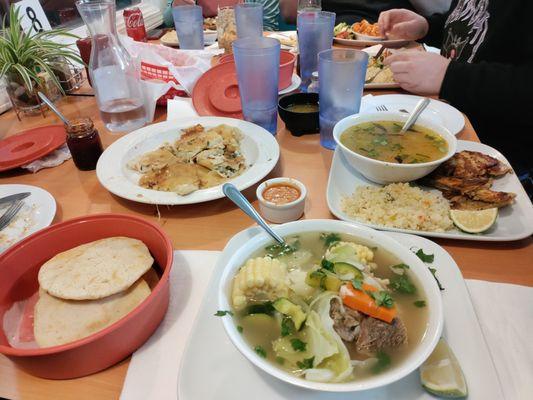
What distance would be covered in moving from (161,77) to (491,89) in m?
1.76

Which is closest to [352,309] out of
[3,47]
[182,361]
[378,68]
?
[182,361]

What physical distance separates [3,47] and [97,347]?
6.33 ft

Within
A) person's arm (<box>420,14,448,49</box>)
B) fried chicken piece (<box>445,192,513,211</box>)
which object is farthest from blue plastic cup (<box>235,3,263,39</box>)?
fried chicken piece (<box>445,192,513,211</box>)

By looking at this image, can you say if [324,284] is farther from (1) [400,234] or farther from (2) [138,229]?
(2) [138,229]

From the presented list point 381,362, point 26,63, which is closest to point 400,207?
point 381,362

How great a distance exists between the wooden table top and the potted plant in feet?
0.66

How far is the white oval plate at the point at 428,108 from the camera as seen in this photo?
1.75 m

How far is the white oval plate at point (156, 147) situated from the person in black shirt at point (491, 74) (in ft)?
3.33

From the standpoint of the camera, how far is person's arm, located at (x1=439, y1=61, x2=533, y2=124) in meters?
1.76

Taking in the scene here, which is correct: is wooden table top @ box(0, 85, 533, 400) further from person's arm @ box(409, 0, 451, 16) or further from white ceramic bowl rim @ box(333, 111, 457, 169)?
person's arm @ box(409, 0, 451, 16)

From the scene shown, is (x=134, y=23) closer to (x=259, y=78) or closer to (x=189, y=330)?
(x=259, y=78)

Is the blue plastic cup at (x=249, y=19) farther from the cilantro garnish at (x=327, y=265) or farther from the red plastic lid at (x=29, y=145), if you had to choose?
the cilantro garnish at (x=327, y=265)

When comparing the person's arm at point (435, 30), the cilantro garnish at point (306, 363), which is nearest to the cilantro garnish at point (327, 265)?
the cilantro garnish at point (306, 363)

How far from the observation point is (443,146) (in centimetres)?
141
